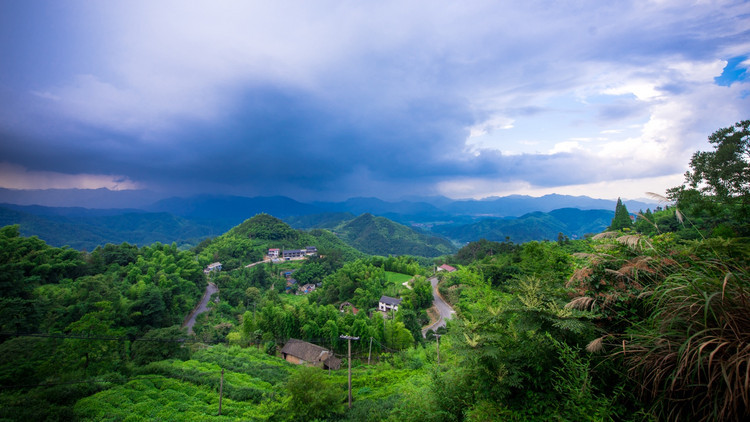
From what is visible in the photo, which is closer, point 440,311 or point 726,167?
point 726,167

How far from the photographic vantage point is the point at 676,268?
3.37m

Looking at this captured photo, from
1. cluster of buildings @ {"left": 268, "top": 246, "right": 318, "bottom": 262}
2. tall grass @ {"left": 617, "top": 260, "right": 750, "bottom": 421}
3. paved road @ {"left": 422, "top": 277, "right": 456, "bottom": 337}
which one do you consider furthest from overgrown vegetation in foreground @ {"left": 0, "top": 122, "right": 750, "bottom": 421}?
cluster of buildings @ {"left": 268, "top": 246, "right": 318, "bottom": 262}

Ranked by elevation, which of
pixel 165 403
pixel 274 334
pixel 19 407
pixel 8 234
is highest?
pixel 8 234

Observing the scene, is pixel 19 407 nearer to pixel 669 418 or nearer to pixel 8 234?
pixel 669 418

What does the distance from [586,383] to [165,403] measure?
1436 centimetres

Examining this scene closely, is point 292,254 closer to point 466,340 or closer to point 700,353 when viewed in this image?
point 466,340

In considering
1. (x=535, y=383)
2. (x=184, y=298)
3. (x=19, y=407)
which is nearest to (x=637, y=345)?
(x=535, y=383)

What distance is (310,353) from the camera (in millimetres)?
19969

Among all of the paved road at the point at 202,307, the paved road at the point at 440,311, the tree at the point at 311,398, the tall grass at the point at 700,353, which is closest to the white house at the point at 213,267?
the paved road at the point at 202,307

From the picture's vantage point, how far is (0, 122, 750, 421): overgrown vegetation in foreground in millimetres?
2574

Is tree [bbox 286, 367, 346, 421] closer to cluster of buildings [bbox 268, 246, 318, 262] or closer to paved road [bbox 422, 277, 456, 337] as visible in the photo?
paved road [bbox 422, 277, 456, 337]

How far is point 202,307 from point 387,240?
7782 centimetres

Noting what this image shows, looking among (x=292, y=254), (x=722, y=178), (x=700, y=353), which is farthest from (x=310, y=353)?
(x=292, y=254)

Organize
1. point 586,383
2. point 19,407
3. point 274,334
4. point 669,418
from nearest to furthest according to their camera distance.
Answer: point 669,418 → point 586,383 → point 19,407 → point 274,334
